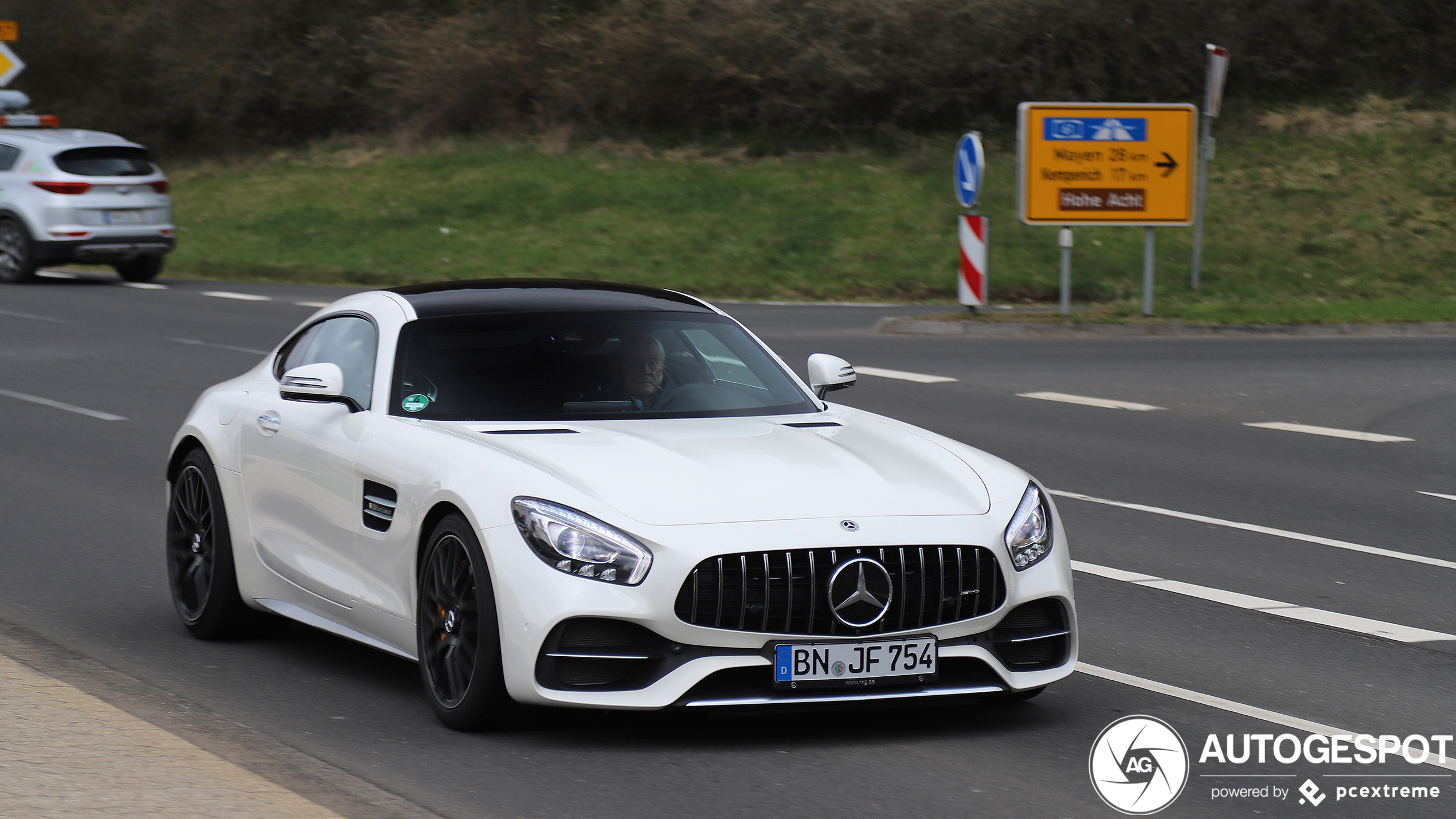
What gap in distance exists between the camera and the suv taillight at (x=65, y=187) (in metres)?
26.0

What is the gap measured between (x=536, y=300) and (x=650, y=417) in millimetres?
753

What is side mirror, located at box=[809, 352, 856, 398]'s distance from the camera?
729cm

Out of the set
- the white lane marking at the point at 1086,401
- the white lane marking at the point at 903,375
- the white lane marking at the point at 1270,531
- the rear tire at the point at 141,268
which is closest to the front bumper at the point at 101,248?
the rear tire at the point at 141,268

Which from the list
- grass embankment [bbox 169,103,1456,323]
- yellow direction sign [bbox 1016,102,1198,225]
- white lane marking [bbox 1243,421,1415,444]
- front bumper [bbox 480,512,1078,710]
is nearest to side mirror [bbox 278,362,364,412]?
front bumper [bbox 480,512,1078,710]

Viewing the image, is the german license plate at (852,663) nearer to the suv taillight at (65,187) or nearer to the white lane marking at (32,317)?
the white lane marking at (32,317)

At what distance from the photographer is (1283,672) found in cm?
687

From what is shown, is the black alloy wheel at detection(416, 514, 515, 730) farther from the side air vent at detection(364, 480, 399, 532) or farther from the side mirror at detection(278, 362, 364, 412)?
the side mirror at detection(278, 362, 364, 412)

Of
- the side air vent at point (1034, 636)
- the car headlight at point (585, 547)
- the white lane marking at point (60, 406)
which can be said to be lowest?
the white lane marking at point (60, 406)

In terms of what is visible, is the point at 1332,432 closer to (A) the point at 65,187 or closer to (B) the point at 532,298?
(B) the point at 532,298

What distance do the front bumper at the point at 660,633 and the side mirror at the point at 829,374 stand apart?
162 centimetres

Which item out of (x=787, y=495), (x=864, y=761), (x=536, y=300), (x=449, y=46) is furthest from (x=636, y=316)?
(x=449, y=46)

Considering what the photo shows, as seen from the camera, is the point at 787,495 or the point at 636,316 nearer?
the point at 787,495

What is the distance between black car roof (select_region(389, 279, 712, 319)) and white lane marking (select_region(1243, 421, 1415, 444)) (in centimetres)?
741

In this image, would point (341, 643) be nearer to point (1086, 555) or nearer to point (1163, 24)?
point (1086, 555)
